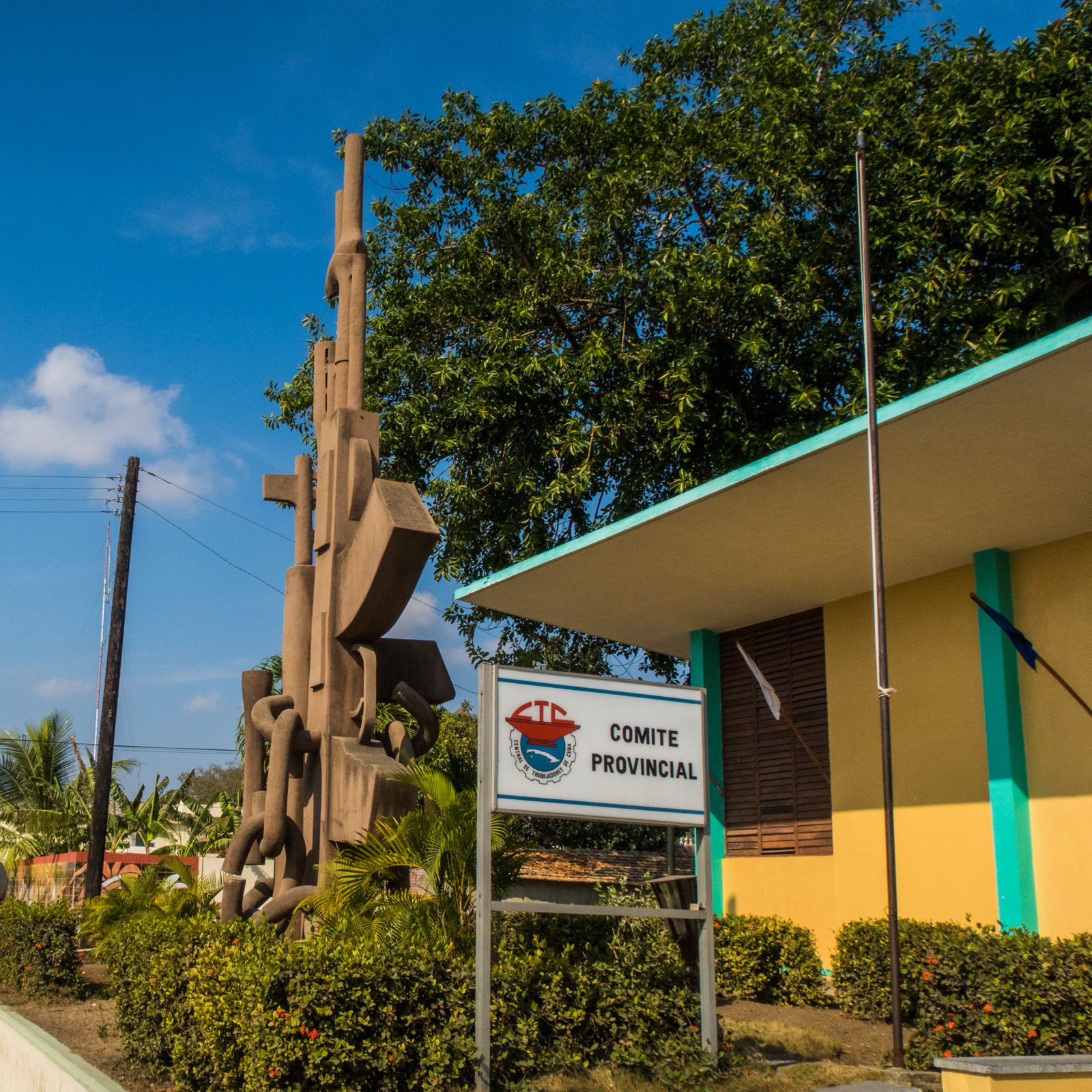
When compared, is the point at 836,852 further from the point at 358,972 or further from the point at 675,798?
the point at 358,972

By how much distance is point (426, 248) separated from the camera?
1950 cm

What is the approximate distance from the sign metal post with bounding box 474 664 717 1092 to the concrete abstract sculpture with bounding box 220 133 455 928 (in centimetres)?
301

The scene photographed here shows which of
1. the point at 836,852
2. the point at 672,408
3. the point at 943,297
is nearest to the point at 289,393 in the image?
the point at 672,408

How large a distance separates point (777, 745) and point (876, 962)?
3940mm

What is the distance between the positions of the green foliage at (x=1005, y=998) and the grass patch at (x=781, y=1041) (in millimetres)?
672

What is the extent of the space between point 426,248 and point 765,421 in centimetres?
661

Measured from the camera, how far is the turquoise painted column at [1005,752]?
34.4ft

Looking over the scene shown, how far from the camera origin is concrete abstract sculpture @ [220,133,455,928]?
993 centimetres

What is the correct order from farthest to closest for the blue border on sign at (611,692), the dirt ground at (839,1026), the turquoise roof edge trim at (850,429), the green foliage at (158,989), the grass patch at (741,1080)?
1. the dirt ground at (839,1026)
2. the green foliage at (158,989)
3. the turquoise roof edge trim at (850,429)
4. the blue border on sign at (611,692)
5. the grass patch at (741,1080)

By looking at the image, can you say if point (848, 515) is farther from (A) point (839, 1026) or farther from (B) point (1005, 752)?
(A) point (839, 1026)

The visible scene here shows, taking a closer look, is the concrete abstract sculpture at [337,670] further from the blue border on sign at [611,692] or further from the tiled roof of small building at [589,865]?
the tiled roof of small building at [589,865]

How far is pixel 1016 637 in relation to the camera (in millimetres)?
10578

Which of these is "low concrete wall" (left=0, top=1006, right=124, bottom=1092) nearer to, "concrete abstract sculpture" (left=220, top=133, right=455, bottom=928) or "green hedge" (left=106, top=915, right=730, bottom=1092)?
"green hedge" (left=106, top=915, right=730, bottom=1092)

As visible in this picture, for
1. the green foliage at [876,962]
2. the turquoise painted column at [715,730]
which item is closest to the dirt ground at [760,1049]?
the green foliage at [876,962]
